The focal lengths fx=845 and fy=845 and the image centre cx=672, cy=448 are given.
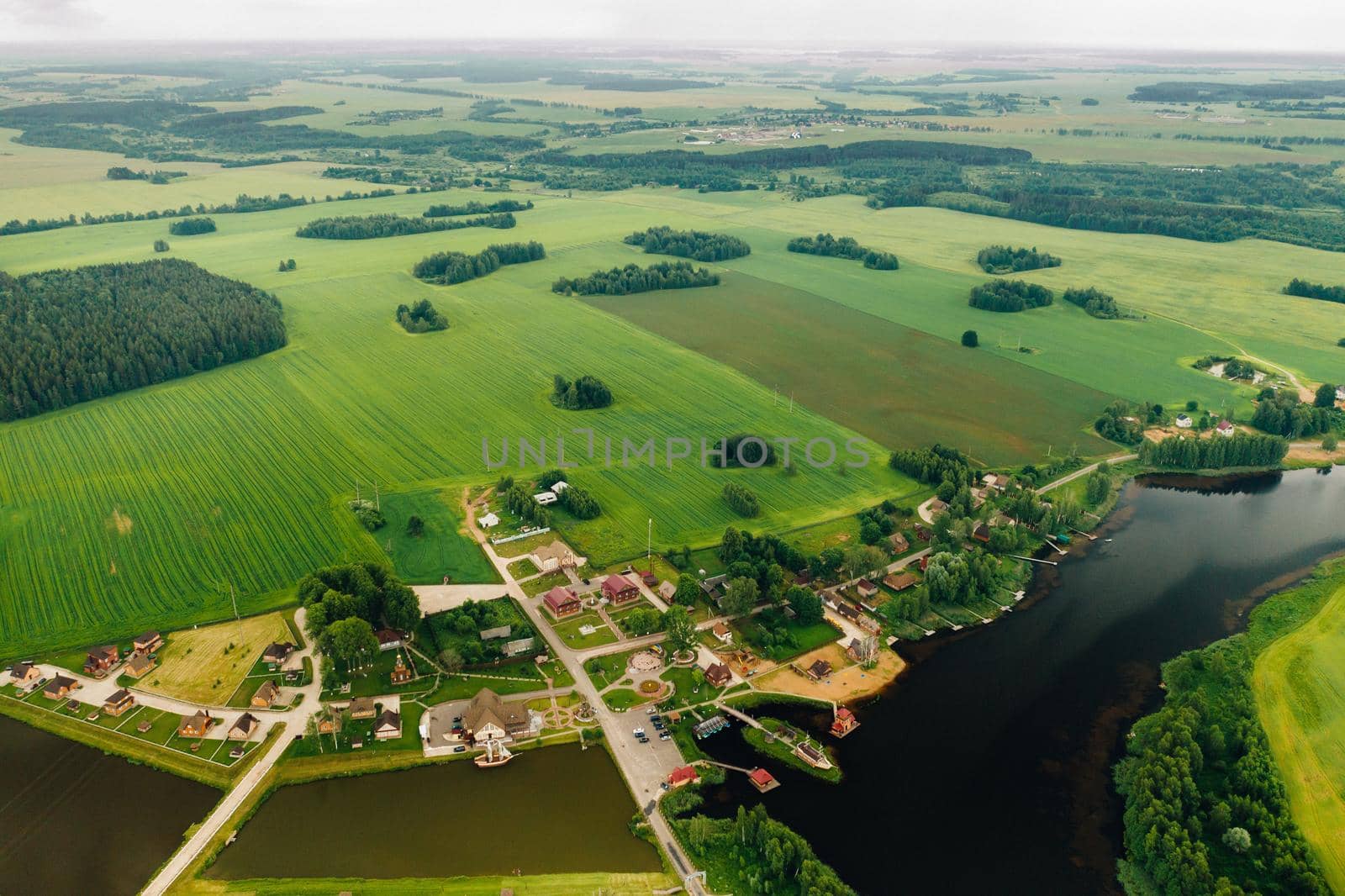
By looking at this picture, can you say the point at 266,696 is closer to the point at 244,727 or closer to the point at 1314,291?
the point at 244,727

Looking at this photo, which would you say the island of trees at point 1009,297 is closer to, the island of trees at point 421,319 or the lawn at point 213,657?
the island of trees at point 421,319

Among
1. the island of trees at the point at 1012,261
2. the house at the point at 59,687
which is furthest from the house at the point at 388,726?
the island of trees at the point at 1012,261

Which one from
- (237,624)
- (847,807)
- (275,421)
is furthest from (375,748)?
(275,421)

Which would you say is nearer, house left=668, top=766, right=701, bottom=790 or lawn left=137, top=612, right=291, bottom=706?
house left=668, top=766, right=701, bottom=790

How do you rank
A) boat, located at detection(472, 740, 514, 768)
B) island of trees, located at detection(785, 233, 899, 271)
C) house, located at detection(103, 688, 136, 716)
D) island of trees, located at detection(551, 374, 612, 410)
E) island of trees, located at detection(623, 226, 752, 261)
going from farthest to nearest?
island of trees, located at detection(623, 226, 752, 261)
island of trees, located at detection(785, 233, 899, 271)
island of trees, located at detection(551, 374, 612, 410)
house, located at detection(103, 688, 136, 716)
boat, located at detection(472, 740, 514, 768)

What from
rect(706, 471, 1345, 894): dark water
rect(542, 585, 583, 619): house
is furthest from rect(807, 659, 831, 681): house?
rect(542, 585, 583, 619): house

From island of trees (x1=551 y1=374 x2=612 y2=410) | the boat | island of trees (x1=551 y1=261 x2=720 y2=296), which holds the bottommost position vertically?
the boat

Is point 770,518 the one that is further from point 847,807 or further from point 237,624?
point 237,624

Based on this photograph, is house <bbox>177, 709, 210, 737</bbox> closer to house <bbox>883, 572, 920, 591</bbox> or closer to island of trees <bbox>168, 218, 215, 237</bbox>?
house <bbox>883, 572, 920, 591</bbox>
